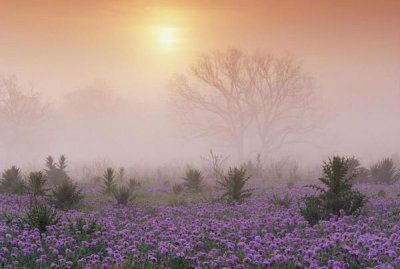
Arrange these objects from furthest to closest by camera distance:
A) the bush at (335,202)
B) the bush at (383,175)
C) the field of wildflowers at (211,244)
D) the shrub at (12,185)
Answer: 1. the bush at (383,175)
2. the shrub at (12,185)
3. the bush at (335,202)
4. the field of wildflowers at (211,244)

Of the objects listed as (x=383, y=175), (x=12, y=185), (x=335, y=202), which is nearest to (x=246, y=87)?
(x=383, y=175)

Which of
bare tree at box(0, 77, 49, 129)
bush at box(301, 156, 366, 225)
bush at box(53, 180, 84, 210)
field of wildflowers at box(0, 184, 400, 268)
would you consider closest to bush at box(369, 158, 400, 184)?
field of wildflowers at box(0, 184, 400, 268)

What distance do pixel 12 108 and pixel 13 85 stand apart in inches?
106

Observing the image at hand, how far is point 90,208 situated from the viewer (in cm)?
1344

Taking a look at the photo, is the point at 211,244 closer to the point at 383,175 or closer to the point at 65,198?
the point at 65,198

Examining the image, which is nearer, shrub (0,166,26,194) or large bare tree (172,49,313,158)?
shrub (0,166,26,194)

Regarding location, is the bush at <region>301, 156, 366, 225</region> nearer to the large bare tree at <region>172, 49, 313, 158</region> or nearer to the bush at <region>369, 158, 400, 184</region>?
the bush at <region>369, 158, 400, 184</region>

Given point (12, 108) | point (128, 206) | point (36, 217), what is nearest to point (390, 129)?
point (12, 108)

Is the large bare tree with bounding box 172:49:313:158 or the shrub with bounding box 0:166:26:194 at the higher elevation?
the large bare tree with bounding box 172:49:313:158

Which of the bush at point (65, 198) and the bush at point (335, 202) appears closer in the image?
the bush at point (335, 202)

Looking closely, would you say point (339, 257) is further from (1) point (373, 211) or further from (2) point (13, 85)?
(2) point (13, 85)

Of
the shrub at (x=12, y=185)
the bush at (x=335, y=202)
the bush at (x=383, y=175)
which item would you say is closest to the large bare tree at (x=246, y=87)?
the bush at (x=383, y=175)

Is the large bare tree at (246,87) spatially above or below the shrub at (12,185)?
above

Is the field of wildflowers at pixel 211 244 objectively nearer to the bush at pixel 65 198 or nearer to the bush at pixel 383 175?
the bush at pixel 65 198
